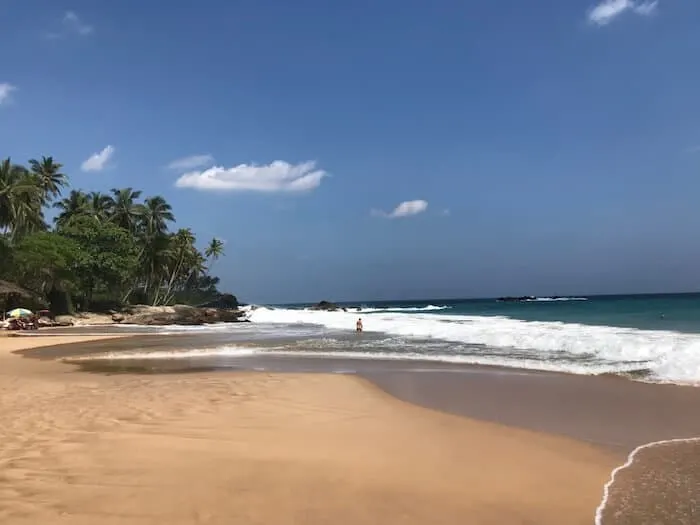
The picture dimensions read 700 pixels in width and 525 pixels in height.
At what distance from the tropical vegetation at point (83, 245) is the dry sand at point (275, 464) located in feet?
132

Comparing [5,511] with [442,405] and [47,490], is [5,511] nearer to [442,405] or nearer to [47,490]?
[47,490]

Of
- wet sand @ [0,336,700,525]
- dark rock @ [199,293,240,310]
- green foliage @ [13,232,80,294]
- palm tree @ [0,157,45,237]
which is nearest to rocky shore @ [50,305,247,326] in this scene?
green foliage @ [13,232,80,294]

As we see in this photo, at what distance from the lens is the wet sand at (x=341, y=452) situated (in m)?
4.36

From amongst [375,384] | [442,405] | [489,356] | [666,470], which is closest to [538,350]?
[489,356]

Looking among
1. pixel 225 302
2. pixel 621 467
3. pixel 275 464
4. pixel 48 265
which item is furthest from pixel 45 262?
pixel 225 302

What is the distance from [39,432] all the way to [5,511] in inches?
106

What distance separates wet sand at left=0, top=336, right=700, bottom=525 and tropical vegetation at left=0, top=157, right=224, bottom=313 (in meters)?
38.2

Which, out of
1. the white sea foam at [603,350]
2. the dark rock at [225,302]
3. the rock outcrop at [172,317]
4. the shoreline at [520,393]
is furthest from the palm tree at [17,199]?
the dark rock at [225,302]

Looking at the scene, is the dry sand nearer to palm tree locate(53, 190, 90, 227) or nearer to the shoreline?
the shoreline

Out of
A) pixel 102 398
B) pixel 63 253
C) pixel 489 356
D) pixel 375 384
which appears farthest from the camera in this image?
pixel 63 253

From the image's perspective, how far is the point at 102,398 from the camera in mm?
9117

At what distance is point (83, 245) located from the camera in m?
50.1

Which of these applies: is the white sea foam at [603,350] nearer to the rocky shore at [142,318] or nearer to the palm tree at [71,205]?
the rocky shore at [142,318]

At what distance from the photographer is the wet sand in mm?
4363
